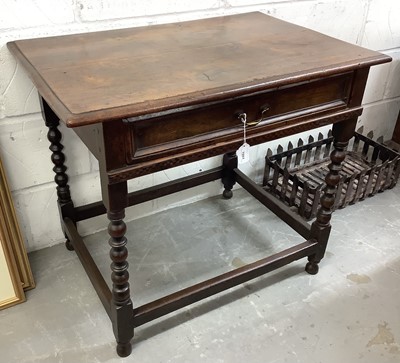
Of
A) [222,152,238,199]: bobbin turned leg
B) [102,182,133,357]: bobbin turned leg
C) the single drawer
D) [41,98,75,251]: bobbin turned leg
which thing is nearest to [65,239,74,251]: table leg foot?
[41,98,75,251]: bobbin turned leg

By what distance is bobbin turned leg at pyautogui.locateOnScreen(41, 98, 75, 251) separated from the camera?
1.40m

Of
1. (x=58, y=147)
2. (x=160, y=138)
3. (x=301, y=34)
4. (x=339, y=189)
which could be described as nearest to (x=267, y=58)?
(x=301, y=34)

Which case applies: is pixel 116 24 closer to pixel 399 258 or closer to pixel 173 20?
pixel 173 20

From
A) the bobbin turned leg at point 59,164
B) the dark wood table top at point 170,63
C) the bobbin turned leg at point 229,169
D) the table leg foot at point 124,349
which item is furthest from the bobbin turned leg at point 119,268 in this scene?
the bobbin turned leg at point 229,169

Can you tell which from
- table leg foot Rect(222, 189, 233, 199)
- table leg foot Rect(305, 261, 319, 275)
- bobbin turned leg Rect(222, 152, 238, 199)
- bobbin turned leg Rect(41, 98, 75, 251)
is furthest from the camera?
table leg foot Rect(222, 189, 233, 199)

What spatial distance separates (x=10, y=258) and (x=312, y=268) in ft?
3.18

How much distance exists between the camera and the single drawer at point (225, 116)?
1011 millimetres

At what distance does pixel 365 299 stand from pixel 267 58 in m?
0.85

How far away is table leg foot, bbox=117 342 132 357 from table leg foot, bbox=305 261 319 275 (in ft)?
2.15

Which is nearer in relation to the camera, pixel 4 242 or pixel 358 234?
pixel 4 242

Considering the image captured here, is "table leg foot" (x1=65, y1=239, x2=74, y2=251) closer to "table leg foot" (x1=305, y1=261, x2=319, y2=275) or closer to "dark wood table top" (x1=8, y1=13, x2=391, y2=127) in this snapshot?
"dark wood table top" (x1=8, y1=13, x2=391, y2=127)

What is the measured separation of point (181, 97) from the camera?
0.98 metres

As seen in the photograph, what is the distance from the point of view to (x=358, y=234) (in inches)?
71.1

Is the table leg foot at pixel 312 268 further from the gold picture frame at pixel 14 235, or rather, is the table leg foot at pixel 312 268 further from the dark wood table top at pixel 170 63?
the gold picture frame at pixel 14 235
